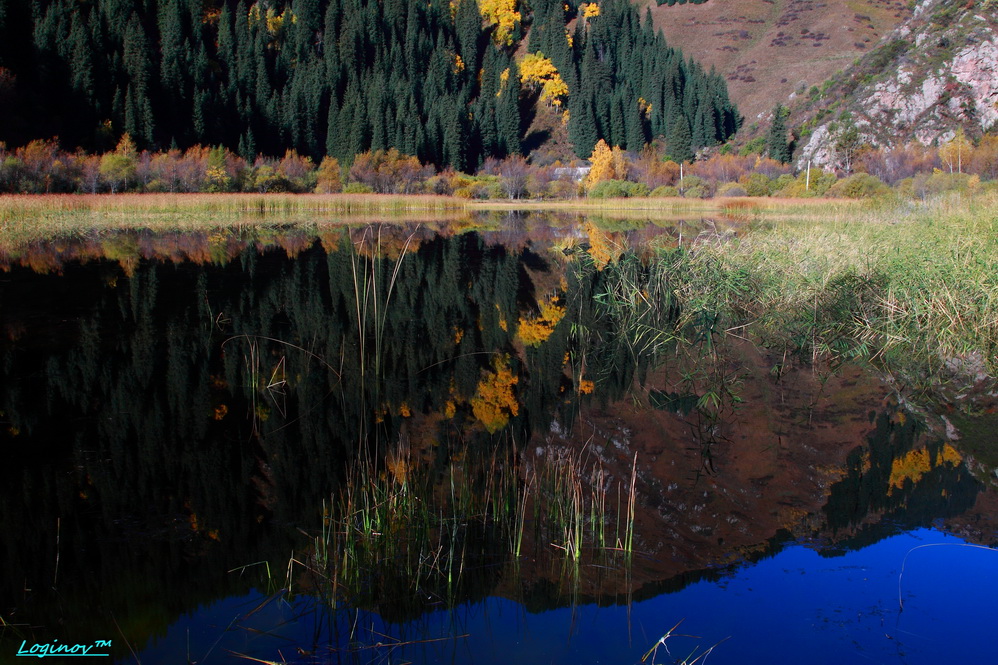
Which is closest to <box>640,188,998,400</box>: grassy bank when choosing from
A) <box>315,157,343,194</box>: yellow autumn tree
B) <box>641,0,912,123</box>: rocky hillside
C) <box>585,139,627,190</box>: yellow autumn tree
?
<box>315,157,343,194</box>: yellow autumn tree

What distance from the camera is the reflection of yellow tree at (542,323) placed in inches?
290

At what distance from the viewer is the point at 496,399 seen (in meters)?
5.41

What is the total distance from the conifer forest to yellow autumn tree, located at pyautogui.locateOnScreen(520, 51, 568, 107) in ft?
0.49

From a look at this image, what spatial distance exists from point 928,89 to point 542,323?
54372 mm

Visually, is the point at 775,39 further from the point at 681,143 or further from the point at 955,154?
the point at 955,154

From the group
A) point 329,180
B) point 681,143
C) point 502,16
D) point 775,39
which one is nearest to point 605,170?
point 329,180

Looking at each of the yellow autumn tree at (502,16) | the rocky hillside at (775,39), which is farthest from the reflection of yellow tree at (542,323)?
the yellow autumn tree at (502,16)

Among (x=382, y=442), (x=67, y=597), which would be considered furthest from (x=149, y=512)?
(x=382, y=442)

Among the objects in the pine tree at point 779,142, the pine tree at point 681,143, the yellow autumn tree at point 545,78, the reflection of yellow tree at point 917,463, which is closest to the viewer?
the reflection of yellow tree at point 917,463

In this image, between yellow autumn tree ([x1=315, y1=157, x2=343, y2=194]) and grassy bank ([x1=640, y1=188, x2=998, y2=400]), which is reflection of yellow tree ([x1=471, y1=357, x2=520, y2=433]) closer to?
grassy bank ([x1=640, y1=188, x2=998, y2=400])

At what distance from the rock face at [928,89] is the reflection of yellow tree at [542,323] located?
50085 mm

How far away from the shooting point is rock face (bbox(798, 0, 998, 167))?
1933 inches

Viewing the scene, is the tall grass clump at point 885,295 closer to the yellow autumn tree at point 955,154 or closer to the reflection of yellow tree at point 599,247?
the reflection of yellow tree at point 599,247

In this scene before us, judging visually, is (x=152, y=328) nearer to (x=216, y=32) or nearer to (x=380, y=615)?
(x=380, y=615)
